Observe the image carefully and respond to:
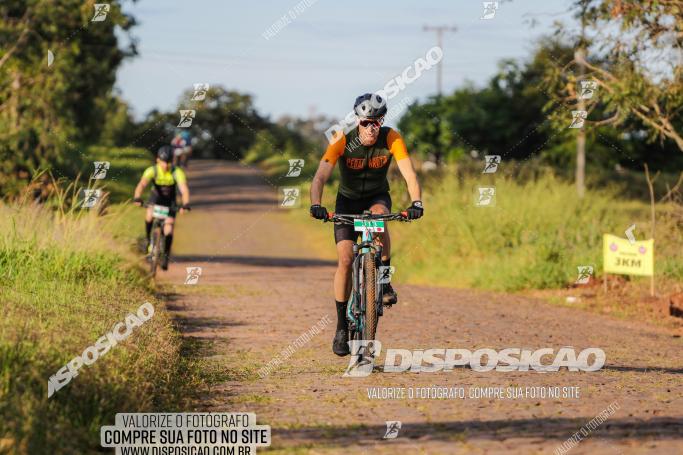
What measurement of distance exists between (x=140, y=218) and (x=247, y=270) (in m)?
13.3

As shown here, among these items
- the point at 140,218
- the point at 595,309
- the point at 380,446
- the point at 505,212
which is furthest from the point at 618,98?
the point at 140,218

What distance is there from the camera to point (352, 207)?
9875mm

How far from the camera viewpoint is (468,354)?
1065 centimetres

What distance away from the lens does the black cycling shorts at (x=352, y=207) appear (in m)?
9.73

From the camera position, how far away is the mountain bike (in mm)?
9328

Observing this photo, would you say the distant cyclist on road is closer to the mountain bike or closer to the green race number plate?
the mountain bike
